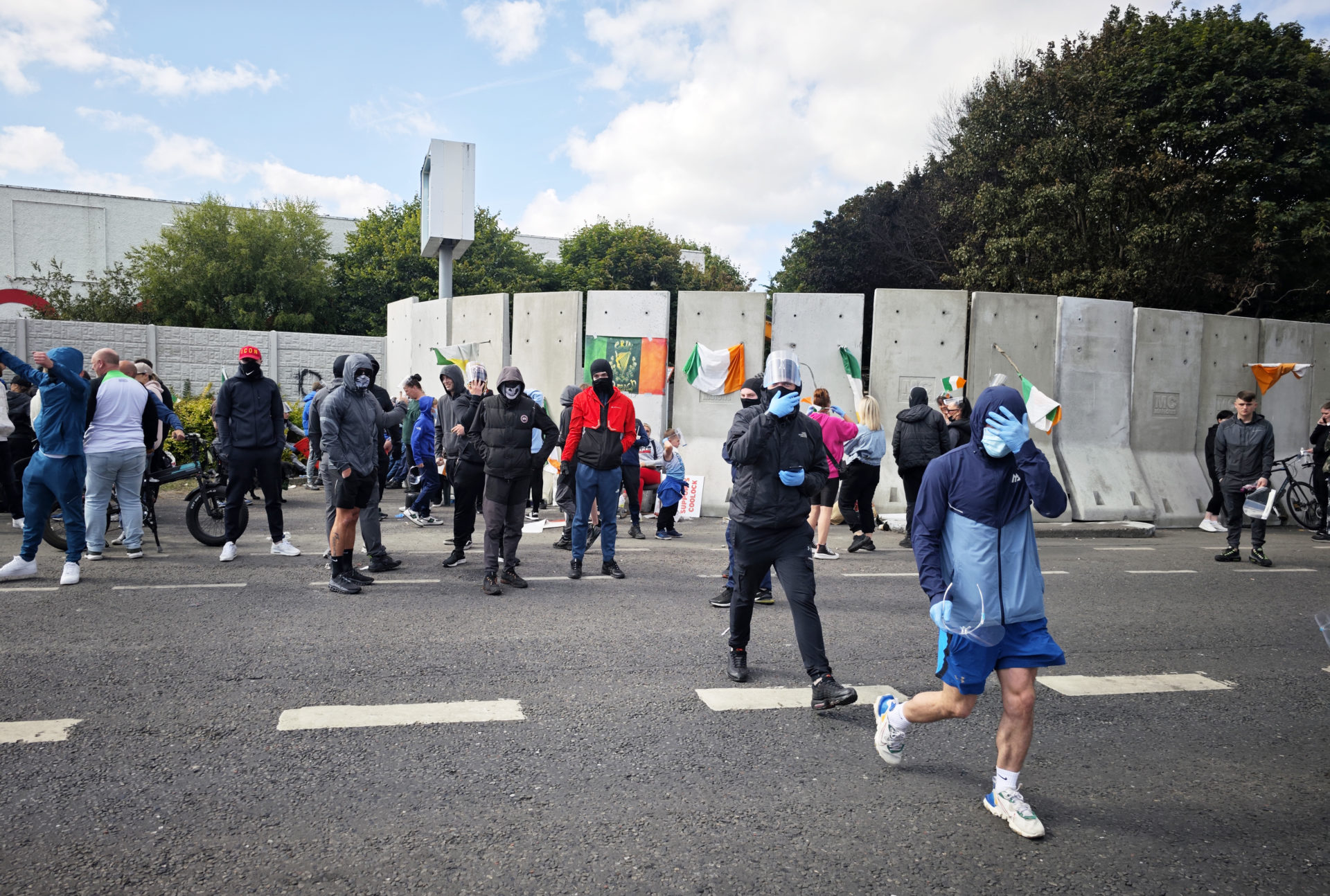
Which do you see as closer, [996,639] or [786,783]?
[996,639]

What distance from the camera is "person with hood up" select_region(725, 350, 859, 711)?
190 inches

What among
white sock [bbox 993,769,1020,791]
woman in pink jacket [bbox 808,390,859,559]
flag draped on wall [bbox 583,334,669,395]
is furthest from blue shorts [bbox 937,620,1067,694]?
flag draped on wall [bbox 583,334,669,395]

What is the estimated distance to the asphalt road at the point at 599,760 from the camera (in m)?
3.07

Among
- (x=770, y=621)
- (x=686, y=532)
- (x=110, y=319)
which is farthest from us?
(x=110, y=319)

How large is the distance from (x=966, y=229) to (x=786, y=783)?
31.5m

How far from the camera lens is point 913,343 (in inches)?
545

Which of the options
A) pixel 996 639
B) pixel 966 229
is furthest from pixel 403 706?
pixel 966 229

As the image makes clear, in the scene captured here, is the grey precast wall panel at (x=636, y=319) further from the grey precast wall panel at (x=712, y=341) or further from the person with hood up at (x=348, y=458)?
the person with hood up at (x=348, y=458)

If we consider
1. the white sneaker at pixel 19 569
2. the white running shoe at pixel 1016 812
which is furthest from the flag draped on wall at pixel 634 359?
the white running shoe at pixel 1016 812

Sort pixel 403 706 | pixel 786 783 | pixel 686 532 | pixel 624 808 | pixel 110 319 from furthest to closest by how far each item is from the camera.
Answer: pixel 110 319 → pixel 686 532 → pixel 403 706 → pixel 786 783 → pixel 624 808

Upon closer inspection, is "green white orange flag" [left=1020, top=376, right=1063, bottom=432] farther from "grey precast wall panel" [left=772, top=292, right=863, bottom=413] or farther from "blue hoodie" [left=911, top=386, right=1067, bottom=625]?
"grey precast wall panel" [left=772, top=292, right=863, bottom=413]

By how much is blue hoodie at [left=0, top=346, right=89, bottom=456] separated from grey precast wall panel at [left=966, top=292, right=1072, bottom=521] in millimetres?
11809

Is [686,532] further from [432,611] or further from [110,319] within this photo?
[110,319]

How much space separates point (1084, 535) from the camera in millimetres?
12266
